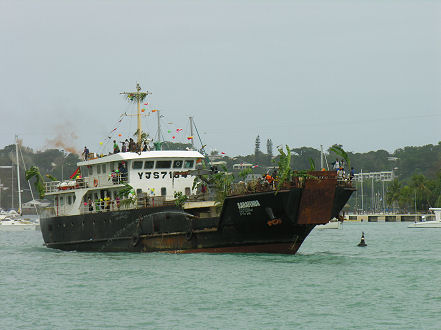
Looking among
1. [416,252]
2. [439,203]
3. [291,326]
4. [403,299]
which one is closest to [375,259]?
[416,252]

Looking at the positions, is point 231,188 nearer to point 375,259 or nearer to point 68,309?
point 375,259

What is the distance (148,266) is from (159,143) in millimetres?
10828

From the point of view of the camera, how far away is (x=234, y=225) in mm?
33781

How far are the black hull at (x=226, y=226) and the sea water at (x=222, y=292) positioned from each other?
31.5 inches

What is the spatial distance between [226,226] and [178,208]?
287 cm

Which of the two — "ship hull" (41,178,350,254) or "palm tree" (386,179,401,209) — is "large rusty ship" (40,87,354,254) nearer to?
"ship hull" (41,178,350,254)

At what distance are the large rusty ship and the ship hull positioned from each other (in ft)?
0.14

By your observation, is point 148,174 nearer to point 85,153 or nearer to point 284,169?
point 85,153

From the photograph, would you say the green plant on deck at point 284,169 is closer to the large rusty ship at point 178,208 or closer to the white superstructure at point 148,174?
the large rusty ship at point 178,208

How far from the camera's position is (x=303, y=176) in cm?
3244

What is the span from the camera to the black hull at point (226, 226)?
32688mm

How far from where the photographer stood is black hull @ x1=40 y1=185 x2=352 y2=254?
→ 3269 centimetres

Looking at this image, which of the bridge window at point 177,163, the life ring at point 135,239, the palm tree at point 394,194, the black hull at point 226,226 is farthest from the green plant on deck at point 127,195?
the palm tree at point 394,194

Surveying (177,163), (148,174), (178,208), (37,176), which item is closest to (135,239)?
(178,208)
